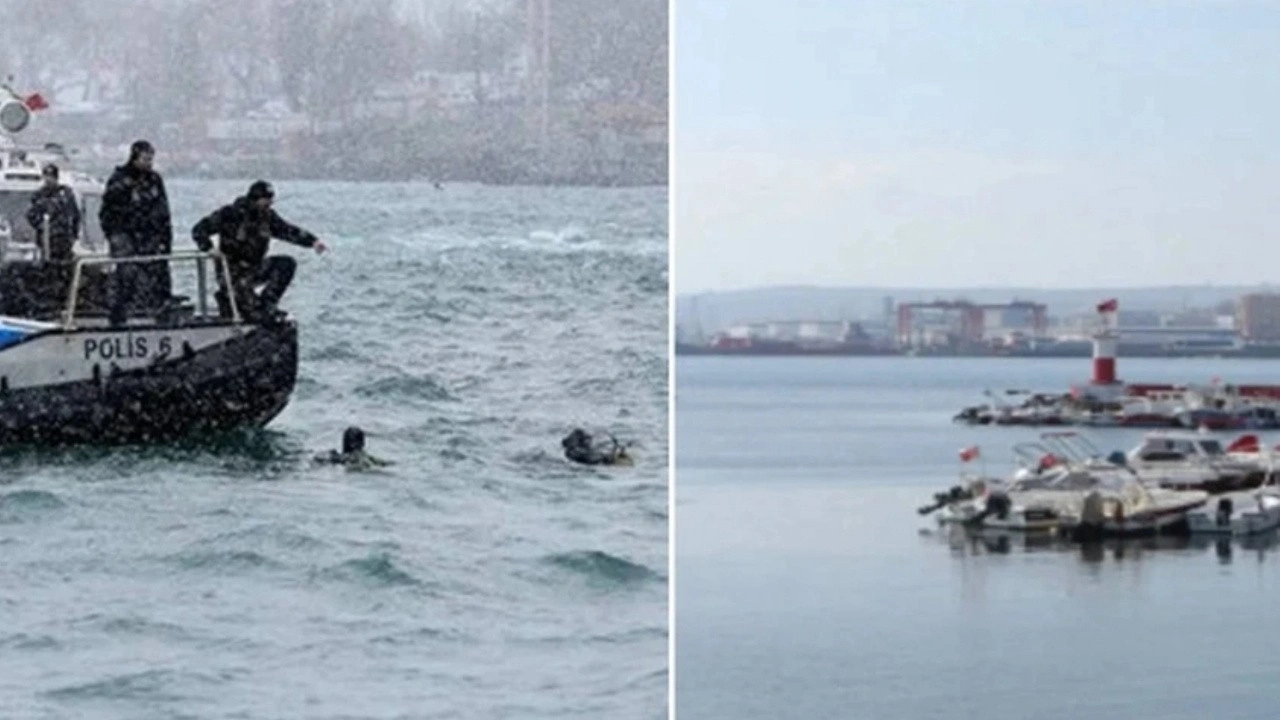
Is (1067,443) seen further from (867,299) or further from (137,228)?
(137,228)

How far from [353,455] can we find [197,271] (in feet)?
1.93

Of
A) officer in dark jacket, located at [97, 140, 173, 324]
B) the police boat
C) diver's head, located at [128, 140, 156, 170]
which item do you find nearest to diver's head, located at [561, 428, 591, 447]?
the police boat

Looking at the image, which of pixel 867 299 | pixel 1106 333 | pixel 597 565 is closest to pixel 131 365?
pixel 597 565

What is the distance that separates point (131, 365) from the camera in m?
8.45

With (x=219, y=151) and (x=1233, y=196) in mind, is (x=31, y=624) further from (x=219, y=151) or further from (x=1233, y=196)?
(x=1233, y=196)

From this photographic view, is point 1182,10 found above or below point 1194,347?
above

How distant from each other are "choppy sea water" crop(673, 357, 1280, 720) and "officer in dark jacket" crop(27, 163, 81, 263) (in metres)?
1.54

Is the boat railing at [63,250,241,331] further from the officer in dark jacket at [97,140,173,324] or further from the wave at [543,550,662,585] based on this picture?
the wave at [543,550,662,585]

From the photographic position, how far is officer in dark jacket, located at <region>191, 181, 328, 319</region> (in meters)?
8.52

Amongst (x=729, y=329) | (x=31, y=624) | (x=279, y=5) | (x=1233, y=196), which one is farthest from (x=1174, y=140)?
(x=31, y=624)

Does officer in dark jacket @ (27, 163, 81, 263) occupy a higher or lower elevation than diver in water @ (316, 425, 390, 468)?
higher

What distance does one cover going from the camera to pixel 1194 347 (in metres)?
9.36

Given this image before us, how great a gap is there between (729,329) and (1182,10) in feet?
4.90

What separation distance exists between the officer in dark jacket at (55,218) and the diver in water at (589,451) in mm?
1303
